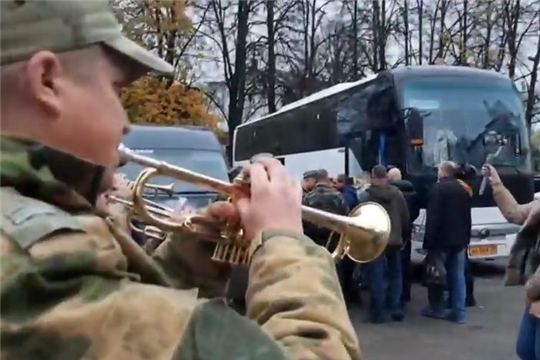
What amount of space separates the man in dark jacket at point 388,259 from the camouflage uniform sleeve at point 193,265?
27.3 ft

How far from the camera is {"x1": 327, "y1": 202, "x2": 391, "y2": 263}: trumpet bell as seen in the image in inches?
105

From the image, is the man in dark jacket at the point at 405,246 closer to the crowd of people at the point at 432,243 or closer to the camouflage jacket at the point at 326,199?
the crowd of people at the point at 432,243

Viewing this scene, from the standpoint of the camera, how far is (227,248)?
2.05 metres

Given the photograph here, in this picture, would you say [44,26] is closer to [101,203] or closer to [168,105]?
[101,203]

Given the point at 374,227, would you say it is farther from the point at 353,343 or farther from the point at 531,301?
the point at 531,301

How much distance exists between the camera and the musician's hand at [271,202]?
1684 millimetres

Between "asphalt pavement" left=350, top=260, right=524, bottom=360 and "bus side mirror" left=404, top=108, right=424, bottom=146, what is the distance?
324cm

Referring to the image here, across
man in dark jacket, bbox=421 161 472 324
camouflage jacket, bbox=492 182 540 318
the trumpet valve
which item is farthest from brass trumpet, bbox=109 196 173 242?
man in dark jacket, bbox=421 161 472 324

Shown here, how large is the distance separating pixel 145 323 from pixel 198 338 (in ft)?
0.24

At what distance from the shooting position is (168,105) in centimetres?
2553

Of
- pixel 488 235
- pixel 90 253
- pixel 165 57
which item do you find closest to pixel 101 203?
pixel 90 253

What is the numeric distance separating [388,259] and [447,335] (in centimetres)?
126

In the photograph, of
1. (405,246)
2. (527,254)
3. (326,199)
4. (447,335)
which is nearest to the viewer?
(527,254)

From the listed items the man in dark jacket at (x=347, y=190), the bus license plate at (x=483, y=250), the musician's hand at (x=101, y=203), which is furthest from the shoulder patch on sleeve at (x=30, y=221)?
the bus license plate at (x=483, y=250)
